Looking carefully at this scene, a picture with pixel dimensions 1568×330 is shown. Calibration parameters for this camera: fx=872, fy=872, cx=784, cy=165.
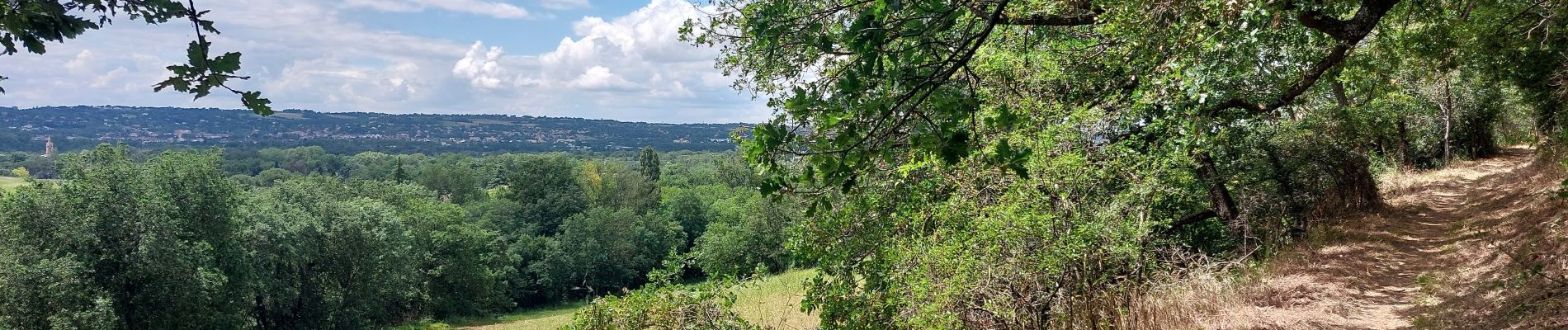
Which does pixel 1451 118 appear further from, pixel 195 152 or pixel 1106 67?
pixel 195 152

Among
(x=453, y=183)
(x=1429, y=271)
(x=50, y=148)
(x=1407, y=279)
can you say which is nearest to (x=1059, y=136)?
(x=1407, y=279)

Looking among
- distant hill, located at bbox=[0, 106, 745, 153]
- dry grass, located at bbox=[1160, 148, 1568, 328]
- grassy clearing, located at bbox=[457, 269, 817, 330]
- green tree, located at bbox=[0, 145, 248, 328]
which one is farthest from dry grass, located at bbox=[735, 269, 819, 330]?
Result: distant hill, located at bbox=[0, 106, 745, 153]

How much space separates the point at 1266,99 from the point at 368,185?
168ft

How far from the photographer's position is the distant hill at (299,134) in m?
95.8

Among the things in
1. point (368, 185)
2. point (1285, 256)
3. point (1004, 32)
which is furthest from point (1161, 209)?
point (368, 185)

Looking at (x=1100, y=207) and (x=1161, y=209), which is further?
(x=1161, y=209)

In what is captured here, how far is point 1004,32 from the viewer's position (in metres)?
8.02

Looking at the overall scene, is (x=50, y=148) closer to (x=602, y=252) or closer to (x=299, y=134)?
(x=602, y=252)

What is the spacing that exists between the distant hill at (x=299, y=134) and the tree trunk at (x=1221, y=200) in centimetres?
8787

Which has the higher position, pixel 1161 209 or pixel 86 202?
pixel 1161 209

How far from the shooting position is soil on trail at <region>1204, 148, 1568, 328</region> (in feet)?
17.9

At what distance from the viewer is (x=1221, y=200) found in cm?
833

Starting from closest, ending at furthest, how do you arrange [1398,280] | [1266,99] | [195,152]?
[1398,280], [1266,99], [195,152]

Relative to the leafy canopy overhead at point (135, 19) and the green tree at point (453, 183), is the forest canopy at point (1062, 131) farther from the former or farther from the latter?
the green tree at point (453, 183)
